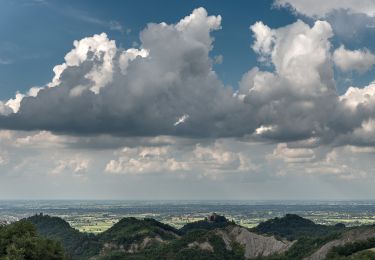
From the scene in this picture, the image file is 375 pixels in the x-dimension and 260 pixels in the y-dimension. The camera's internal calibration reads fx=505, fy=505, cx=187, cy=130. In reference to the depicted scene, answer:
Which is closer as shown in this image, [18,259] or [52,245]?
[18,259]

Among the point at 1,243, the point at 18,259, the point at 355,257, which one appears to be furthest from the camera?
the point at 355,257

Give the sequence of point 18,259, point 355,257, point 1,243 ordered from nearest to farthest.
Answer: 1. point 18,259
2. point 1,243
3. point 355,257

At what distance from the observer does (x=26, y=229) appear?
14162 centimetres

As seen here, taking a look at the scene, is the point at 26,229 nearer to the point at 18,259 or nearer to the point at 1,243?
the point at 1,243

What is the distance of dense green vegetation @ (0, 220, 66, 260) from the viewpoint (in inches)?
4921

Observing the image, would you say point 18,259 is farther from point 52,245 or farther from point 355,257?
point 355,257

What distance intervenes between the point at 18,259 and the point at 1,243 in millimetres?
15776

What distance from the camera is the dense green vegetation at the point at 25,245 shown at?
125 meters

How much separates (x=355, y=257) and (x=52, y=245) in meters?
116

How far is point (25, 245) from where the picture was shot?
423ft

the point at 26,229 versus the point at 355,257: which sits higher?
the point at 26,229

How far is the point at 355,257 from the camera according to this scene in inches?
7569

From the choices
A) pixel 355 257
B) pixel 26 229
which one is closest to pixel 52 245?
pixel 26 229

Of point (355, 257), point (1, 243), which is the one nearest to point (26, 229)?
point (1, 243)
